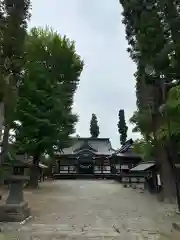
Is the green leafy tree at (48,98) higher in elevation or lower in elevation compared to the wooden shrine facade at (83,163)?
higher

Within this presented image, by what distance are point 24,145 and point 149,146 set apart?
11183 mm

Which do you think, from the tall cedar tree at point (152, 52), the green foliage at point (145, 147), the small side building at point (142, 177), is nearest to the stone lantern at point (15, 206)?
the tall cedar tree at point (152, 52)

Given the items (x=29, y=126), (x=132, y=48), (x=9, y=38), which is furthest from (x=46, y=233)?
(x=29, y=126)

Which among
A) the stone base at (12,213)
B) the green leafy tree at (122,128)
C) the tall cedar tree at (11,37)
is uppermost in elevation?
the green leafy tree at (122,128)

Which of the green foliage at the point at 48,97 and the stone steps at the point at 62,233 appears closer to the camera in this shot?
the stone steps at the point at 62,233

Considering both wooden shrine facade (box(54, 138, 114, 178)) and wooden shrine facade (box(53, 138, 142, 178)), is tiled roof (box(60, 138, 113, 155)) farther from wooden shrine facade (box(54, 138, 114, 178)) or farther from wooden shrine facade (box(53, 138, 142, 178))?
wooden shrine facade (box(54, 138, 114, 178))

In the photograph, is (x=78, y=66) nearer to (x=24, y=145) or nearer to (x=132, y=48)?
(x=24, y=145)

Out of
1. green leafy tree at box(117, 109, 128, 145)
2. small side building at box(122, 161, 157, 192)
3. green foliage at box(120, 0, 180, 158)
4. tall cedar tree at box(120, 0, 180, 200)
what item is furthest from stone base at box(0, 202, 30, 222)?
green leafy tree at box(117, 109, 128, 145)

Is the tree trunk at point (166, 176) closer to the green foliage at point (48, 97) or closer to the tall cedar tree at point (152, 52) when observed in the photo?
the tall cedar tree at point (152, 52)

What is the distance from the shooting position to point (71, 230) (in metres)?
9.40

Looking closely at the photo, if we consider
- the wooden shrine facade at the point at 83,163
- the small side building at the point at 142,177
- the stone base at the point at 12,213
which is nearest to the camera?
the stone base at the point at 12,213

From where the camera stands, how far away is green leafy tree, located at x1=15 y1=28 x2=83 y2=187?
965 inches

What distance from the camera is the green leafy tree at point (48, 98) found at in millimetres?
24500

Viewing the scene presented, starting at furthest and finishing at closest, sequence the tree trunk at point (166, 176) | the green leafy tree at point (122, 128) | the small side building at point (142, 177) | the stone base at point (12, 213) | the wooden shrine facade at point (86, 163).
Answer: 1. the green leafy tree at point (122, 128)
2. the wooden shrine facade at point (86, 163)
3. the small side building at point (142, 177)
4. the tree trunk at point (166, 176)
5. the stone base at point (12, 213)
